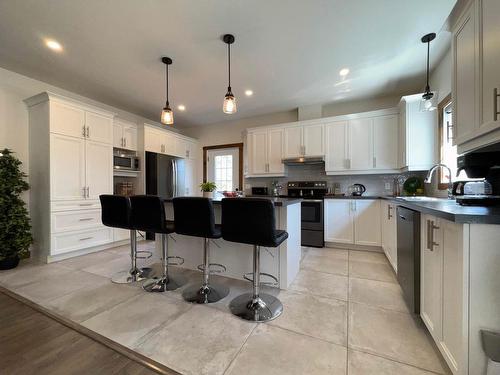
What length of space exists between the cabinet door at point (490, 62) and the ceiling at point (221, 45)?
98 cm

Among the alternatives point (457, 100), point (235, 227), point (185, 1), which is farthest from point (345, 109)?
point (235, 227)

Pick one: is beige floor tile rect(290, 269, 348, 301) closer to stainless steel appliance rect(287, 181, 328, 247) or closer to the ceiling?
stainless steel appliance rect(287, 181, 328, 247)

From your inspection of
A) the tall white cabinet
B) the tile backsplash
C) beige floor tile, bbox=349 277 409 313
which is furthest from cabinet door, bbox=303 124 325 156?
the tall white cabinet

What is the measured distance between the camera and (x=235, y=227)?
69.1 inches

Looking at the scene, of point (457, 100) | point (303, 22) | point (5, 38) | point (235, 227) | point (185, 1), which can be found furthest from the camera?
A: point (5, 38)

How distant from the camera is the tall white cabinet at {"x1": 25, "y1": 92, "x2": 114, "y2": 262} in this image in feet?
9.91

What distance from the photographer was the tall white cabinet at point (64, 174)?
302 centimetres

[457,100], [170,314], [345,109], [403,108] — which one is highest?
[345,109]

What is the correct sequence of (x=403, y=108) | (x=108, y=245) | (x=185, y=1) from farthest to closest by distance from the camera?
(x=108, y=245) < (x=403, y=108) < (x=185, y=1)

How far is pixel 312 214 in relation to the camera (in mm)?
3852

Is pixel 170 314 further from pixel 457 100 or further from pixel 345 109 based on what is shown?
pixel 345 109

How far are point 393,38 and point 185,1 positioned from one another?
2.26 metres

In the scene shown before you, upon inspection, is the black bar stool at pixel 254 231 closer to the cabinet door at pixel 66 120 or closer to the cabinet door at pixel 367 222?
the cabinet door at pixel 367 222

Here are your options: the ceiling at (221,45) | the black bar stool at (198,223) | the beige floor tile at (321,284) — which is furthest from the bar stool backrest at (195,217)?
the ceiling at (221,45)
